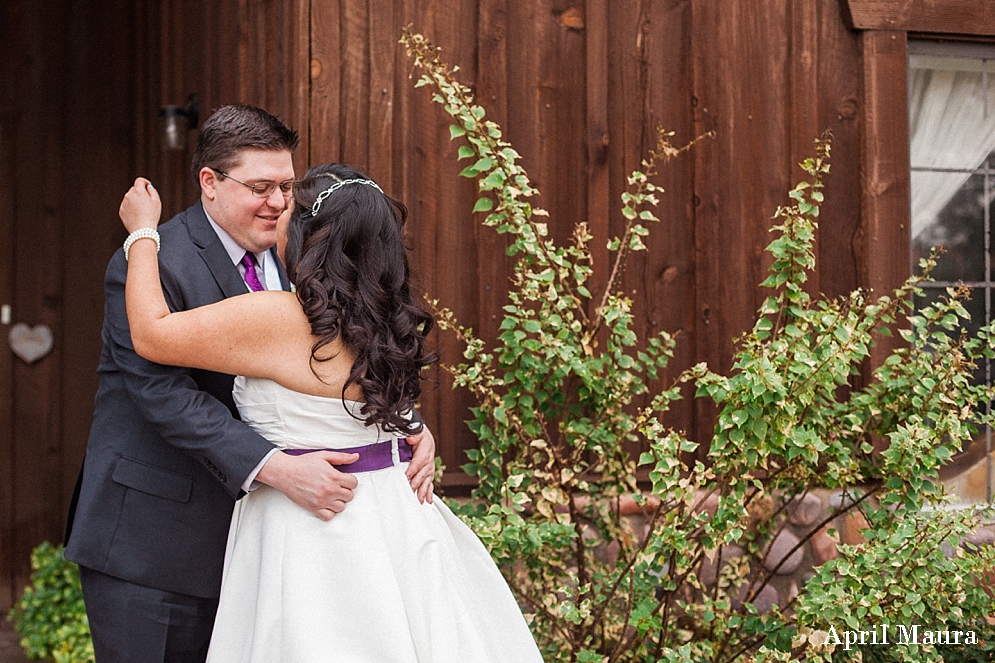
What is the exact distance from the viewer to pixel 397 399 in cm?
244

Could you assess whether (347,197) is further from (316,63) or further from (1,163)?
(1,163)

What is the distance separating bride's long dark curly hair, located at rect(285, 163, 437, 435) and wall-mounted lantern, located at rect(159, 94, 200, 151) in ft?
9.02

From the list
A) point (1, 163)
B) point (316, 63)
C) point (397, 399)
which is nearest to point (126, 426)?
point (397, 399)

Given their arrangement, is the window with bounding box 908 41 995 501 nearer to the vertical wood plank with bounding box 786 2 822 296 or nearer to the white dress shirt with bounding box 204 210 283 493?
the vertical wood plank with bounding box 786 2 822 296

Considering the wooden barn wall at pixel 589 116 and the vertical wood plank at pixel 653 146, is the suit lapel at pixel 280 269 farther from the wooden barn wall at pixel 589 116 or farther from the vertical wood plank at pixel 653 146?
the vertical wood plank at pixel 653 146

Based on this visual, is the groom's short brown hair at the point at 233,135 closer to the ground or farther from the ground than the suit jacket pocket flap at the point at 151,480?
farther from the ground

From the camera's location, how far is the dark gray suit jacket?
8.39 ft

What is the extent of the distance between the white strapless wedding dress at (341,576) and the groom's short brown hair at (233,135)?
66cm

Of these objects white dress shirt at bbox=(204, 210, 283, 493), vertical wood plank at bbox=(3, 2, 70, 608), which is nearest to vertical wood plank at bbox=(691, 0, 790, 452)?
white dress shirt at bbox=(204, 210, 283, 493)

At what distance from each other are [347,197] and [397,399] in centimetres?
49

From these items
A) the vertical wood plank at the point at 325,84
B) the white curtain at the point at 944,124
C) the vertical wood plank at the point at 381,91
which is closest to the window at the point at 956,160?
the white curtain at the point at 944,124

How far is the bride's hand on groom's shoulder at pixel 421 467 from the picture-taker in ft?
8.63

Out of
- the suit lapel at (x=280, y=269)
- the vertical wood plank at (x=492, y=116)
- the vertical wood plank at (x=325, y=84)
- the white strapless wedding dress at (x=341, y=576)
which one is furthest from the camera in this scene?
the vertical wood plank at (x=492, y=116)

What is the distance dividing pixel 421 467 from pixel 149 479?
2.22 ft
